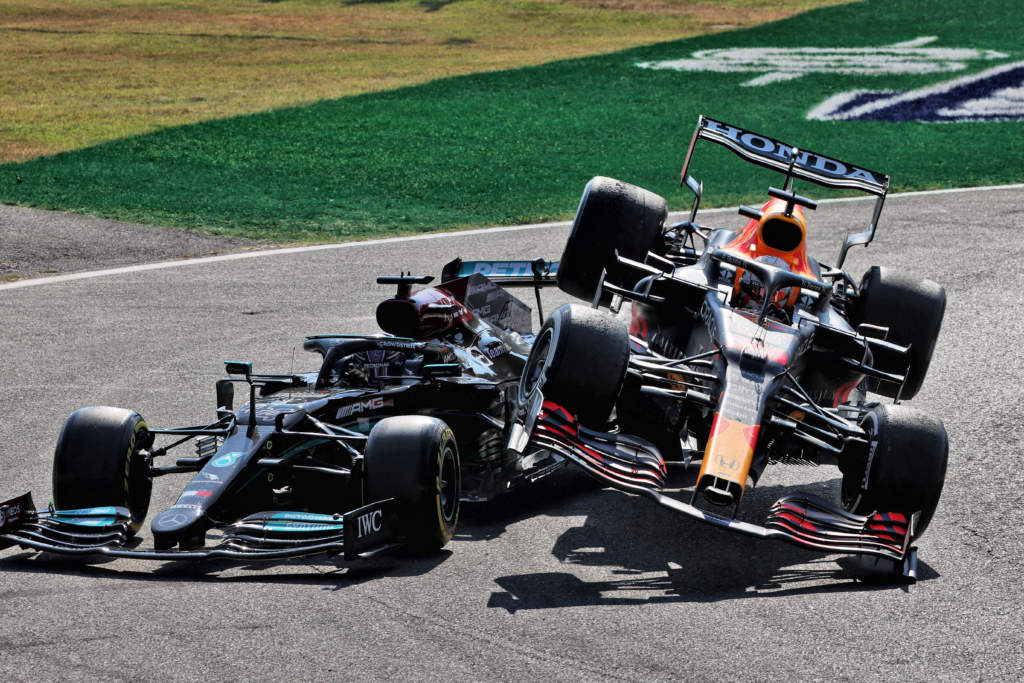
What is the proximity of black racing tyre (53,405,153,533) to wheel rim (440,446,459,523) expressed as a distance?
188 cm

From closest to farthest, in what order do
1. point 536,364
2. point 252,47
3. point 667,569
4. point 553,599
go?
1. point 553,599
2. point 667,569
3. point 536,364
4. point 252,47

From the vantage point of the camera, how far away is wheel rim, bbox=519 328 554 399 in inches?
322

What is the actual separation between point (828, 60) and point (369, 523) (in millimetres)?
29610

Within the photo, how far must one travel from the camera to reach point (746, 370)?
26.3 feet

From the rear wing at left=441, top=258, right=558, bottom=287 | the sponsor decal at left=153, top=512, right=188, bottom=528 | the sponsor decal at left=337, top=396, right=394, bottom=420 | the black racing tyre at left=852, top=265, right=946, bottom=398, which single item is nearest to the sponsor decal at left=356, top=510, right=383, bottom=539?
the sponsor decal at left=153, top=512, right=188, bottom=528

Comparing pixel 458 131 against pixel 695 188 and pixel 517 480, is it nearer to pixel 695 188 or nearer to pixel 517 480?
pixel 695 188

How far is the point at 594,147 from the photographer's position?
25.2 metres

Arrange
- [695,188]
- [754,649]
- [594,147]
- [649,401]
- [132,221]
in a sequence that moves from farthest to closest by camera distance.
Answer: [594,147]
[132,221]
[695,188]
[649,401]
[754,649]

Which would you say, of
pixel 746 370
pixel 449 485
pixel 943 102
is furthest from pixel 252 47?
pixel 746 370

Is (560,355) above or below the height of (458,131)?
above

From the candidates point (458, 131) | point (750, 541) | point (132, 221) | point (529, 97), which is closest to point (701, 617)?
point (750, 541)

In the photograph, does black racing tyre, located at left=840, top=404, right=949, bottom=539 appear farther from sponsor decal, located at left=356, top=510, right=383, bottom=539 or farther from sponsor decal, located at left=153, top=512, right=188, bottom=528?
sponsor decal, located at left=153, top=512, right=188, bottom=528

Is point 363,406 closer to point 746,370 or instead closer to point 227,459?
point 227,459

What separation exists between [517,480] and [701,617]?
7.50 feet
